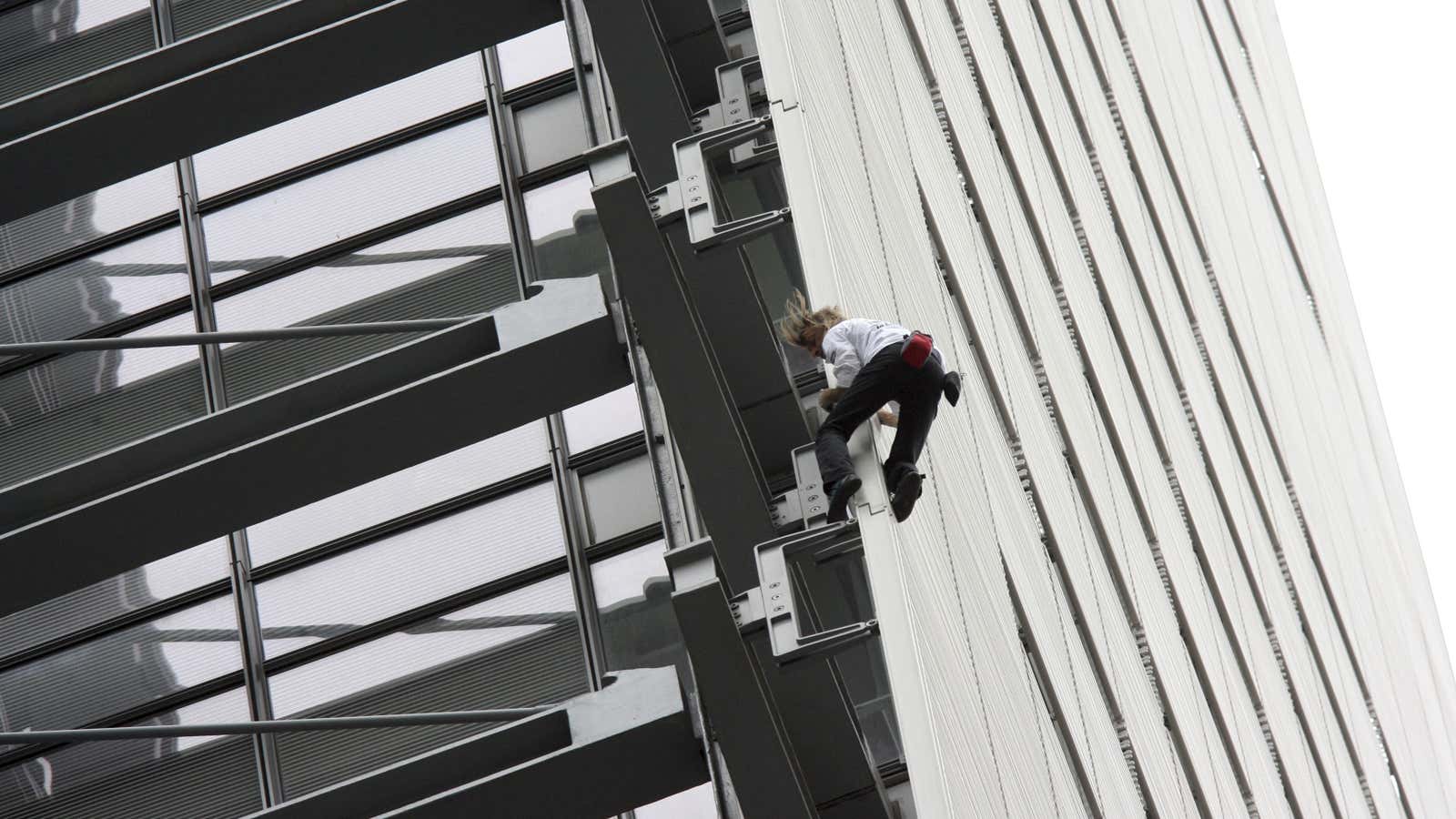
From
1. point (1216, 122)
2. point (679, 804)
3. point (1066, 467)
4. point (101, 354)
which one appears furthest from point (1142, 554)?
point (1216, 122)

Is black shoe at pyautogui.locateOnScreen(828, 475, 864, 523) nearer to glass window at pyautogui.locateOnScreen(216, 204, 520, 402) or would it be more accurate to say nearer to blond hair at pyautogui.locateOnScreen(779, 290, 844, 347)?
blond hair at pyautogui.locateOnScreen(779, 290, 844, 347)

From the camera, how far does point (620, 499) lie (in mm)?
15930

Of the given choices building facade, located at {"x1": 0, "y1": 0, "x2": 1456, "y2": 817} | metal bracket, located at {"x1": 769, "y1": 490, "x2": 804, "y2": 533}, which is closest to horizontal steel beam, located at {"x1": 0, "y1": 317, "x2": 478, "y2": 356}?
building facade, located at {"x1": 0, "y1": 0, "x2": 1456, "y2": 817}

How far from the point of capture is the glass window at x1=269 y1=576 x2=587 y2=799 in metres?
15.5

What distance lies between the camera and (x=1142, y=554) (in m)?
21.5

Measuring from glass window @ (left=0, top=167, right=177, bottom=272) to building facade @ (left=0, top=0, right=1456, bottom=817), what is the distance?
0.05 metres

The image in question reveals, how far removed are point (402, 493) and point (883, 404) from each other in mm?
7910

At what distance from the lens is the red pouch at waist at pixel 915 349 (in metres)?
9.44

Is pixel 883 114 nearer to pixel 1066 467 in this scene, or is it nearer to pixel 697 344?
pixel 697 344

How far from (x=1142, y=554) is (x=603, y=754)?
11.6 metres

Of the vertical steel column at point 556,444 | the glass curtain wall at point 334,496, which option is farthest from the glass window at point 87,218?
the vertical steel column at point 556,444

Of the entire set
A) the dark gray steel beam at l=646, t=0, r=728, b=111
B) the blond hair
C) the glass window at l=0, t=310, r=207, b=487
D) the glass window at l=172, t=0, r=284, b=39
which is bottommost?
the blond hair

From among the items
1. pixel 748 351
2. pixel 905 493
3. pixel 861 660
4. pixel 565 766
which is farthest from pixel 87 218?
pixel 905 493

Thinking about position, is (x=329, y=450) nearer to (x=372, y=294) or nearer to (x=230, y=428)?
(x=230, y=428)
